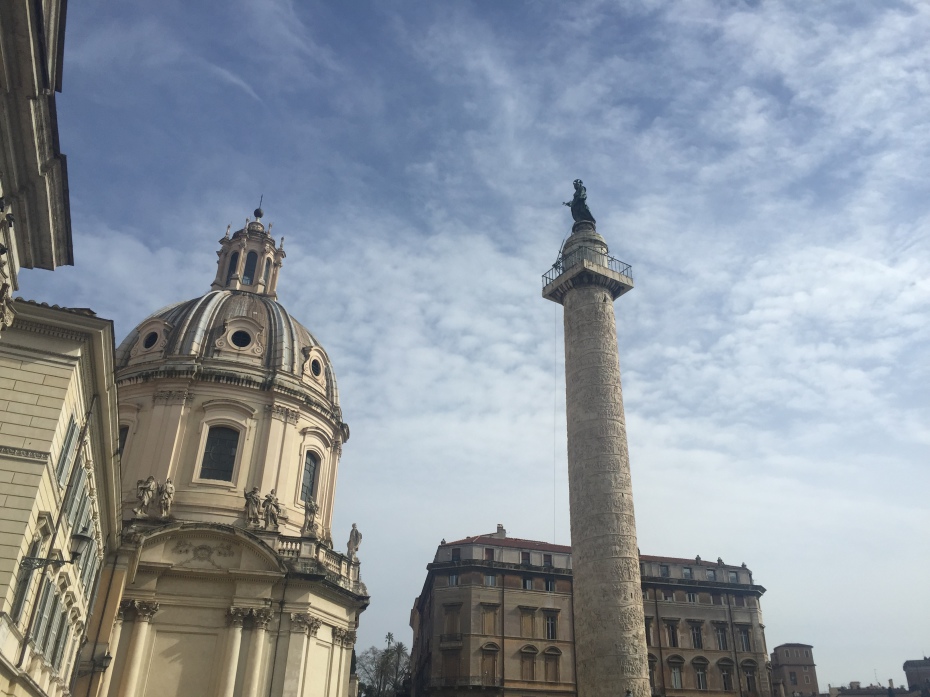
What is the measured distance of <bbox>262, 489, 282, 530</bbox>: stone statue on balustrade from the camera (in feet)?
105

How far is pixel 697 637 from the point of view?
52031 millimetres

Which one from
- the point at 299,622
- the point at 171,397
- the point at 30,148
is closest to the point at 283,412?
the point at 171,397

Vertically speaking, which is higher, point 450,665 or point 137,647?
point 450,665

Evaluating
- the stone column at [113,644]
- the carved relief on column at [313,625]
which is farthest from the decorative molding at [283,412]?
the stone column at [113,644]

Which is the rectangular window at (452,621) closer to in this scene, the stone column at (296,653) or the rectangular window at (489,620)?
the rectangular window at (489,620)

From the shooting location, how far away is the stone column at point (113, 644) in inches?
1033

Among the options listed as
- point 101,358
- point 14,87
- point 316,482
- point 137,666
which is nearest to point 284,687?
point 137,666

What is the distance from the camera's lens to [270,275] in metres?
43.8

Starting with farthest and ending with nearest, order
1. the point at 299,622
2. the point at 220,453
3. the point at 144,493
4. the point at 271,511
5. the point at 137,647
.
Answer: the point at 220,453, the point at 271,511, the point at 144,493, the point at 299,622, the point at 137,647

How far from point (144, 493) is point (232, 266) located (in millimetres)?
15839

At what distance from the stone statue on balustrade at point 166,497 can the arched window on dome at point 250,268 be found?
47.7 ft

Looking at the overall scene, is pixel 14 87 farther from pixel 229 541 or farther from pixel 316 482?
pixel 316 482

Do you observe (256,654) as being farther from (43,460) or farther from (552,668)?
(552,668)

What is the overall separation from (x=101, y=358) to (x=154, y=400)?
1980 cm
